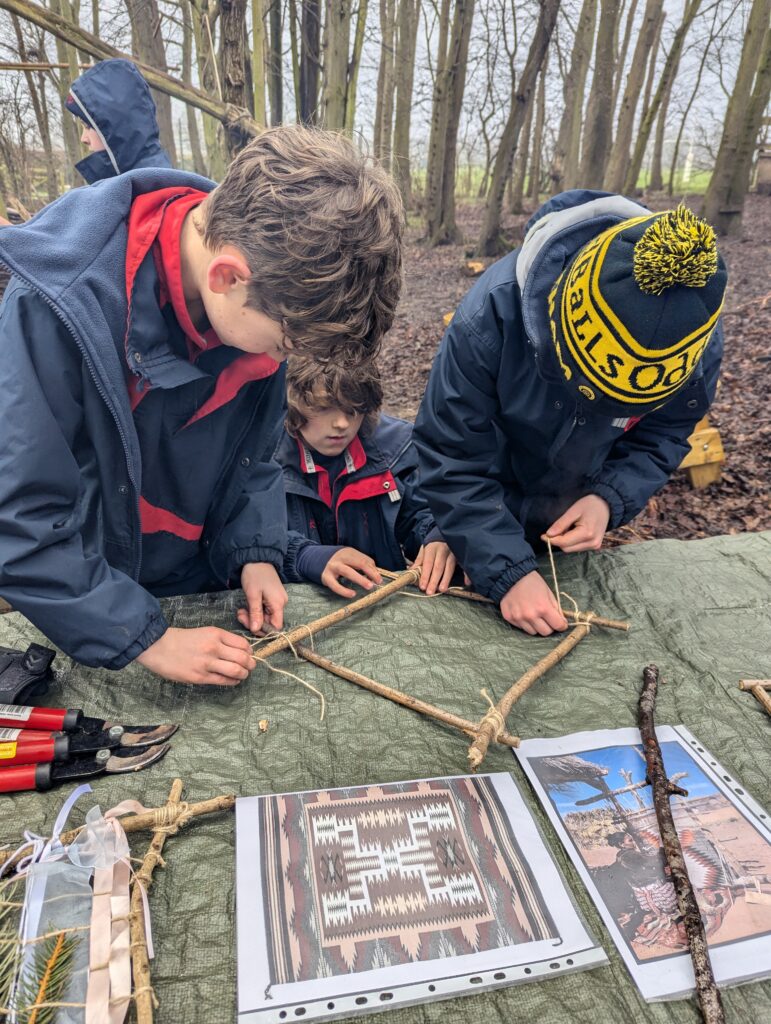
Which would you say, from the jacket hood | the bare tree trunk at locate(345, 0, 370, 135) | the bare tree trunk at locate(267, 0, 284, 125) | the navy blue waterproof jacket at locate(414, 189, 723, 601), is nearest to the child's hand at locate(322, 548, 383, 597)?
the navy blue waterproof jacket at locate(414, 189, 723, 601)

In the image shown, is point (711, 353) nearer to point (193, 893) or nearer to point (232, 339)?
point (232, 339)

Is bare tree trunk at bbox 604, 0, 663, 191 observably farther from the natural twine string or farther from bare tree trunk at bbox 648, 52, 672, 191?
the natural twine string

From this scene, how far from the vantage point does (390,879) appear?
0.92 metres

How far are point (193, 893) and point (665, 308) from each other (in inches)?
47.2

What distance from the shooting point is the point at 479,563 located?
5.31 ft

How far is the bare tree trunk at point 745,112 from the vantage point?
6473 mm

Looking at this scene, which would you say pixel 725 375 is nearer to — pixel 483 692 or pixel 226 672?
A: pixel 483 692

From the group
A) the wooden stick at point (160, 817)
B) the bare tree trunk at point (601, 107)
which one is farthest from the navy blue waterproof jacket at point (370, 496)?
the bare tree trunk at point (601, 107)

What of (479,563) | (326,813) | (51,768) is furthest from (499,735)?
(51,768)

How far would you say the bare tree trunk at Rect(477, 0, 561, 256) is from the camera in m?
5.83

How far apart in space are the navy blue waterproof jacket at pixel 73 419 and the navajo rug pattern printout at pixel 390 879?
17.8 inches

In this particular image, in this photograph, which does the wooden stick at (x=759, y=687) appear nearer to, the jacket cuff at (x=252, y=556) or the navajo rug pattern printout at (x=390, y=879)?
the navajo rug pattern printout at (x=390, y=879)

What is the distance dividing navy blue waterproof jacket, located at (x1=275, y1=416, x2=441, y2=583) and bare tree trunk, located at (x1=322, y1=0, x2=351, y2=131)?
15.2 feet

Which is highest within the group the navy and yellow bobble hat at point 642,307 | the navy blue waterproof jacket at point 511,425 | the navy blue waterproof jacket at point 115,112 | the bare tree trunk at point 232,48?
the bare tree trunk at point 232,48
